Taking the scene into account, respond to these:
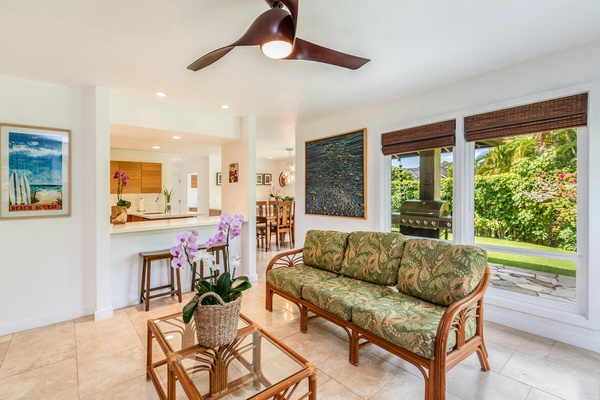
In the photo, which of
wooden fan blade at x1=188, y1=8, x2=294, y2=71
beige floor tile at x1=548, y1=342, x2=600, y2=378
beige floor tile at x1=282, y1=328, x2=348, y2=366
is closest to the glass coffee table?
beige floor tile at x1=282, y1=328, x2=348, y2=366

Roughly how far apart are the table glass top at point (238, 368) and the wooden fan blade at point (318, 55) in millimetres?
1795

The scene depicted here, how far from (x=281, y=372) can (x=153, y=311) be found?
7.60 feet

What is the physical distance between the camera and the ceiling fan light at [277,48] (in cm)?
159

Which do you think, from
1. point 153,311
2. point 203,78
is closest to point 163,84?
point 203,78

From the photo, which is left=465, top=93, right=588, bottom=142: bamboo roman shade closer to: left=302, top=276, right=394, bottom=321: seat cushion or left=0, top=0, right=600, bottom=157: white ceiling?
left=0, top=0, right=600, bottom=157: white ceiling

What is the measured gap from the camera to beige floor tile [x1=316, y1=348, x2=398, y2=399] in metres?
1.84

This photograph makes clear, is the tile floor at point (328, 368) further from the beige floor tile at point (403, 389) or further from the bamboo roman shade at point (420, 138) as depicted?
the bamboo roman shade at point (420, 138)

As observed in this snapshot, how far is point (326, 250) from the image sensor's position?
9.77 feet

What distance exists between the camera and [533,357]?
2150mm

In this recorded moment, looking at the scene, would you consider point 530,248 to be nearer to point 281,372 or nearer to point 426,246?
point 426,246

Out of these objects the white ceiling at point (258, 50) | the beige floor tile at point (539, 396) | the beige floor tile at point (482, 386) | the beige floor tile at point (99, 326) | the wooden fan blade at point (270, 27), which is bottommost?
the beige floor tile at point (99, 326)

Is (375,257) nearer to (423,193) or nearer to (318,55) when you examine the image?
(423,193)

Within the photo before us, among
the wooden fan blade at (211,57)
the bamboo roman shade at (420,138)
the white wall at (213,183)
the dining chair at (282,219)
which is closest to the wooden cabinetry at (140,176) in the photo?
the white wall at (213,183)

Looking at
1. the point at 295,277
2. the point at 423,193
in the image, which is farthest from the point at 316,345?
the point at 423,193
